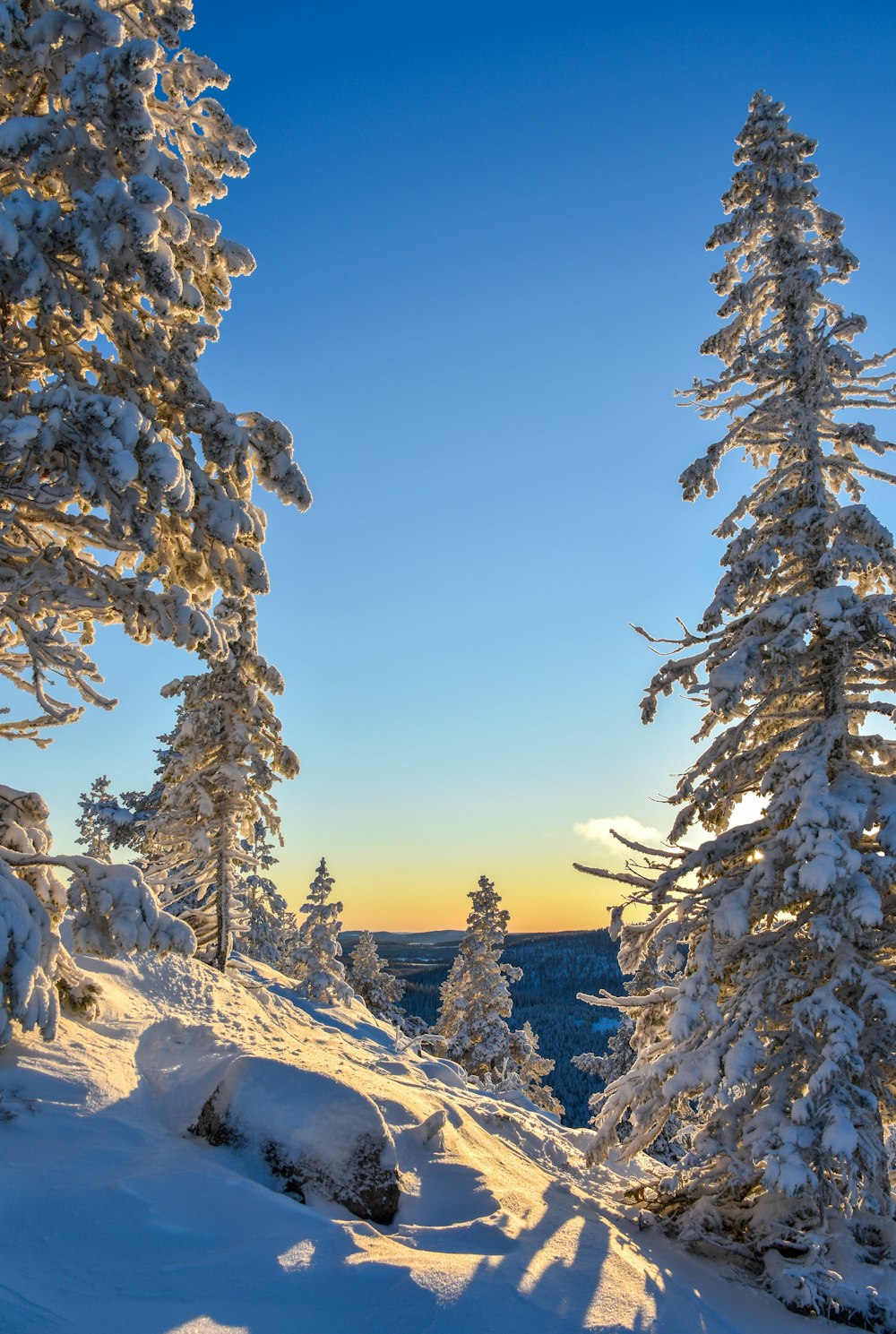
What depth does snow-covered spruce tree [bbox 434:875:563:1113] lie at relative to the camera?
31312 mm

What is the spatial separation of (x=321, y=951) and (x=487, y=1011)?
7815 mm

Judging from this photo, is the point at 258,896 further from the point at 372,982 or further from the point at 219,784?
the point at 372,982

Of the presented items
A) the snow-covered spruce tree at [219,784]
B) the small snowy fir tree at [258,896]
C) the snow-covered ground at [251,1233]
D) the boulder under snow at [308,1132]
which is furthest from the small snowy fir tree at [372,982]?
the boulder under snow at [308,1132]

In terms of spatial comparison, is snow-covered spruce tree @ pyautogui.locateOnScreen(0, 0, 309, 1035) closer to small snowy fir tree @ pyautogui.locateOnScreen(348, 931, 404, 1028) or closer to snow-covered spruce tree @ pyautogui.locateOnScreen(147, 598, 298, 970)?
snow-covered spruce tree @ pyautogui.locateOnScreen(147, 598, 298, 970)

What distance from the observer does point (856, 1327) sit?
22.0 feet

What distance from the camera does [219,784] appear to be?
21359 millimetres

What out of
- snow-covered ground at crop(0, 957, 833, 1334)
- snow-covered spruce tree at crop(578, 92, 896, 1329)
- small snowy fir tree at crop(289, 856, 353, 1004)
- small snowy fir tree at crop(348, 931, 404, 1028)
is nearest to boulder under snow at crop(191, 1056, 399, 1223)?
snow-covered ground at crop(0, 957, 833, 1334)

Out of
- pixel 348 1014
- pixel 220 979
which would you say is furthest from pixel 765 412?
pixel 348 1014

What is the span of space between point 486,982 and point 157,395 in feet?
100

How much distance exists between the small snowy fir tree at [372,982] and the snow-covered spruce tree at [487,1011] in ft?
27.7

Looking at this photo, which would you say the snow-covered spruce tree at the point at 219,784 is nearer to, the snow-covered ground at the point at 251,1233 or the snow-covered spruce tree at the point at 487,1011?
the snow-covered ground at the point at 251,1233

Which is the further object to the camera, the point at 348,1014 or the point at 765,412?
the point at 348,1014

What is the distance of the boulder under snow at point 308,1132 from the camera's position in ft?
21.5

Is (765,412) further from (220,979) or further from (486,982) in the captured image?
(486,982)
